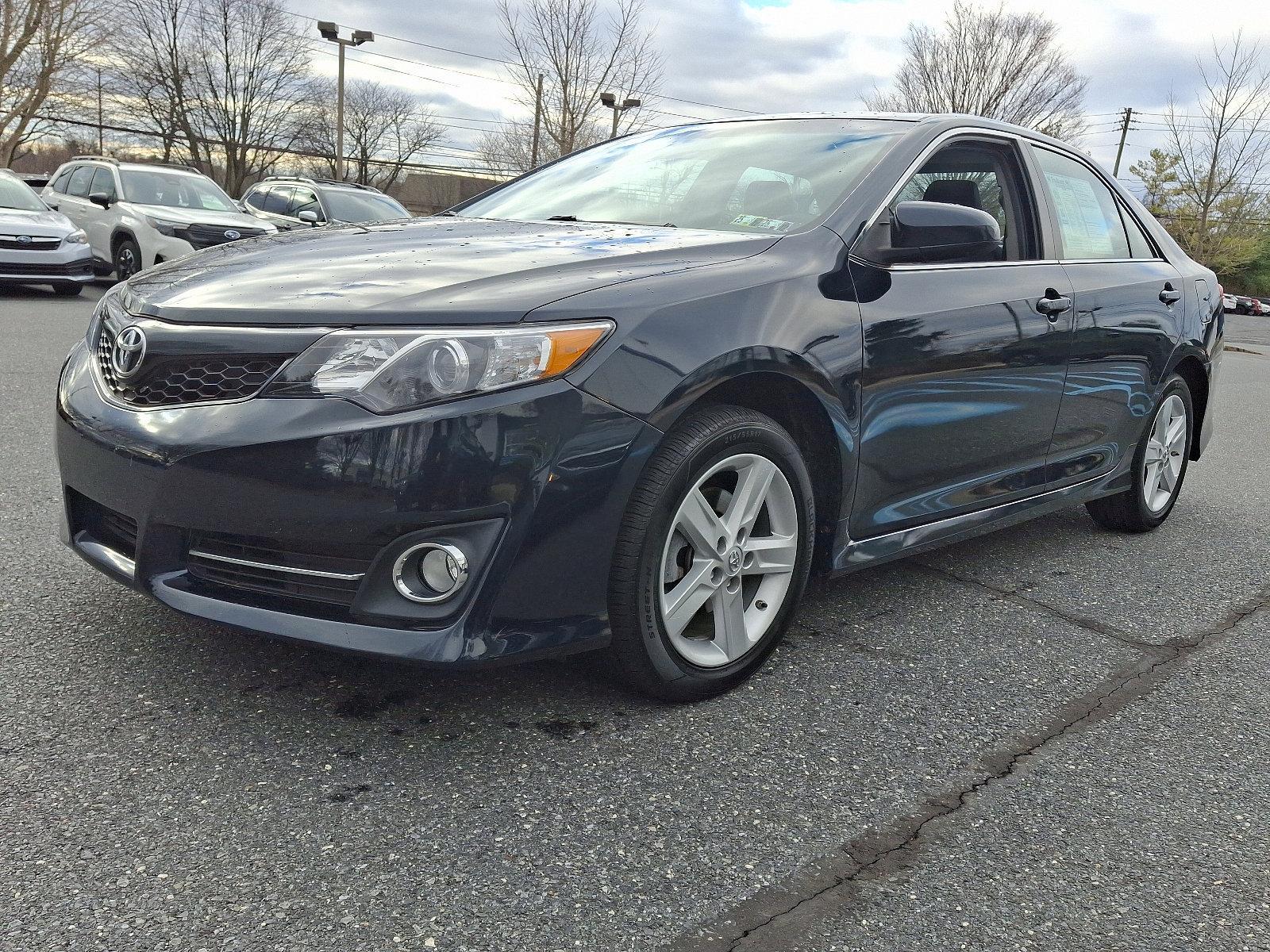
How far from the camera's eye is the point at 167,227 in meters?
13.2

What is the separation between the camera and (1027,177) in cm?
392

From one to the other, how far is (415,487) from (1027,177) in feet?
8.98

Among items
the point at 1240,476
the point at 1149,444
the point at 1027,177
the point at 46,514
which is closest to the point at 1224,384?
the point at 1240,476

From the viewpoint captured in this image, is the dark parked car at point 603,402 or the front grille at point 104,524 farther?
the front grille at point 104,524

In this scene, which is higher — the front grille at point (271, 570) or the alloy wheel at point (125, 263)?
the front grille at point (271, 570)

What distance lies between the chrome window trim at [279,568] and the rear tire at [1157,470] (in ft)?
11.5

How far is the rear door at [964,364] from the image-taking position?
3.09 metres

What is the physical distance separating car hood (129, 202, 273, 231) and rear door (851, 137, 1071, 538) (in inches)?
452

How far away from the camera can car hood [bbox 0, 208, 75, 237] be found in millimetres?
12508

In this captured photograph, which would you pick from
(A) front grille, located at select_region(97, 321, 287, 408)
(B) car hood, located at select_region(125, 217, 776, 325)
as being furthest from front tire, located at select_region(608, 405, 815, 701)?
(A) front grille, located at select_region(97, 321, 287, 408)

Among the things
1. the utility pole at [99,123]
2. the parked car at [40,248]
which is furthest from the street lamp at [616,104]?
the utility pole at [99,123]

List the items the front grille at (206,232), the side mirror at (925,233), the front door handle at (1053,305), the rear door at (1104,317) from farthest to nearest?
the front grille at (206,232), the rear door at (1104,317), the front door handle at (1053,305), the side mirror at (925,233)

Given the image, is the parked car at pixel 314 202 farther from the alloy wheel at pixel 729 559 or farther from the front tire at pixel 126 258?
the alloy wheel at pixel 729 559

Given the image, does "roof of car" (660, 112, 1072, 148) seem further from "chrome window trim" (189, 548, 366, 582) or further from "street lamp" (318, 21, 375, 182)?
"street lamp" (318, 21, 375, 182)
